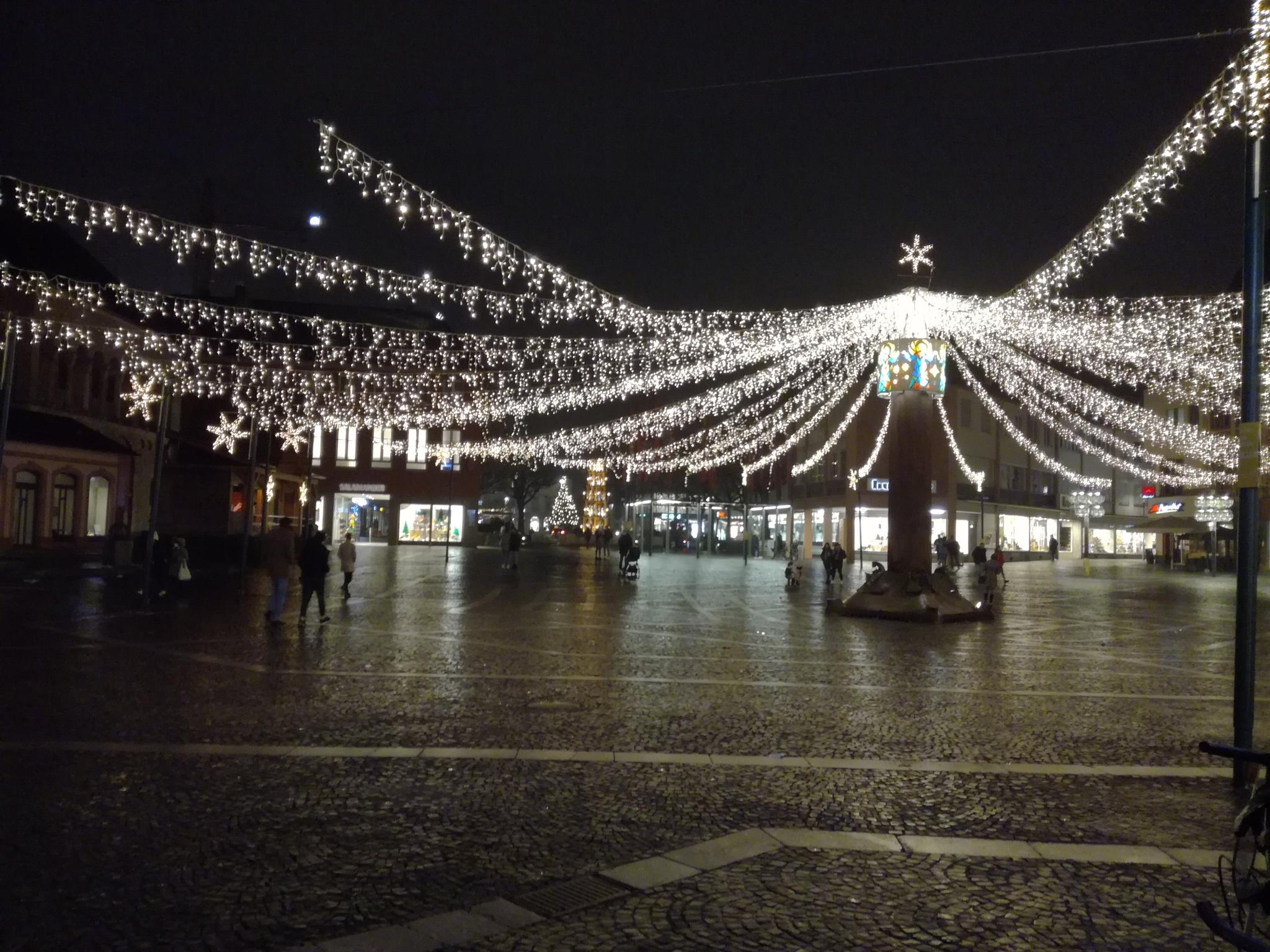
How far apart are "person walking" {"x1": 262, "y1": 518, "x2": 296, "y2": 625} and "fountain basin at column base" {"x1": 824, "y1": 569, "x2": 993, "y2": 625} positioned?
432 inches

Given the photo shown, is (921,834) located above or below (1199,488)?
below

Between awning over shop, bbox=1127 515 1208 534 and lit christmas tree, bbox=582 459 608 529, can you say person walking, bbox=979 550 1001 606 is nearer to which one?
awning over shop, bbox=1127 515 1208 534

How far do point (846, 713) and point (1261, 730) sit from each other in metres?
3.90

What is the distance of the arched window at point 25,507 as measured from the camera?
32.3 m

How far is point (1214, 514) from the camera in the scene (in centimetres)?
4441

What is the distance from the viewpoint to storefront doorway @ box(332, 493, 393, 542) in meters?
63.6

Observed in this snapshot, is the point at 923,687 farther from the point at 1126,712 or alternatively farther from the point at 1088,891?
the point at 1088,891

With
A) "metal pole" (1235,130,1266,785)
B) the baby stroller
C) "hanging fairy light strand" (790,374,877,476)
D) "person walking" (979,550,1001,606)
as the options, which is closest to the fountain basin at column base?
"person walking" (979,550,1001,606)

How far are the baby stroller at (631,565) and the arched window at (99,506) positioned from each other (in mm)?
19363

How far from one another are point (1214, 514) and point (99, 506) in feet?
150

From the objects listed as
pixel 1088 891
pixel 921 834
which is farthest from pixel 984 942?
pixel 921 834

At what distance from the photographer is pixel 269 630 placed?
16.1 meters

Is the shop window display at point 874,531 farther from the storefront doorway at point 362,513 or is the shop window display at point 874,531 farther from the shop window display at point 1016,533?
the storefront doorway at point 362,513

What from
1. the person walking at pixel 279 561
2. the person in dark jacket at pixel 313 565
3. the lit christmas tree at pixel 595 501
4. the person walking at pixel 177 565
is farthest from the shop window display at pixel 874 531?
the person walking at pixel 279 561
